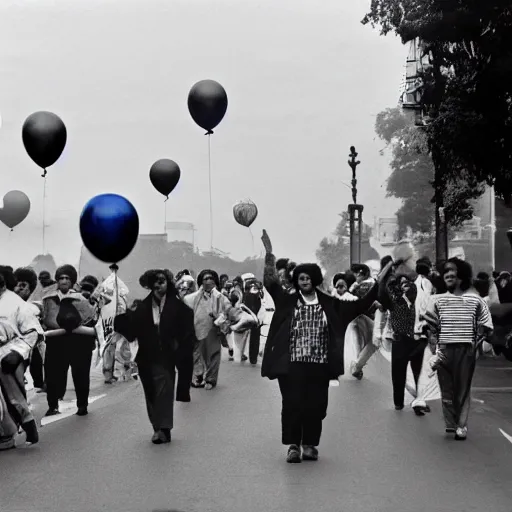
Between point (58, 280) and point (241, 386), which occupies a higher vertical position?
point (58, 280)

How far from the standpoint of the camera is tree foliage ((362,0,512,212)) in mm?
20094

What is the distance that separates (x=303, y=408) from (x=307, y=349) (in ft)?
1.66

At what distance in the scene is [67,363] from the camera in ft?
46.2

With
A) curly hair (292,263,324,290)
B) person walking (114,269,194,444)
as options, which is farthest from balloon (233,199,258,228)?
curly hair (292,263,324,290)

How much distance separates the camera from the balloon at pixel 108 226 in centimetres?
1276

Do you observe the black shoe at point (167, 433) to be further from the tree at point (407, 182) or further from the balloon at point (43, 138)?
the tree at point (407, 182)

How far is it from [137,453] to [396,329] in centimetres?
488

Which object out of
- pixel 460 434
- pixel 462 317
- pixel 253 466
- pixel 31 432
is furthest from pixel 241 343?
pixel 253 466

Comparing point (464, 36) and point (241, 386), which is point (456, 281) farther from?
point (464, 36)

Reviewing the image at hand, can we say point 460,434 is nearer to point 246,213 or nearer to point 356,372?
point 356,372

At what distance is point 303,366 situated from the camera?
10.3 m

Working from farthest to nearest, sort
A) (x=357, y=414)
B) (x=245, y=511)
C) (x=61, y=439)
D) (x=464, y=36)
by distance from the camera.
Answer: (x=464, y=36) < (x=357, y=414) < (x=61, y=439) < (x=245, y=511)

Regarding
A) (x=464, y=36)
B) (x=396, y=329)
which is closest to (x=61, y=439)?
(x=396, y=329)

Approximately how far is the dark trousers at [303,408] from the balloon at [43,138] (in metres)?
8.54
